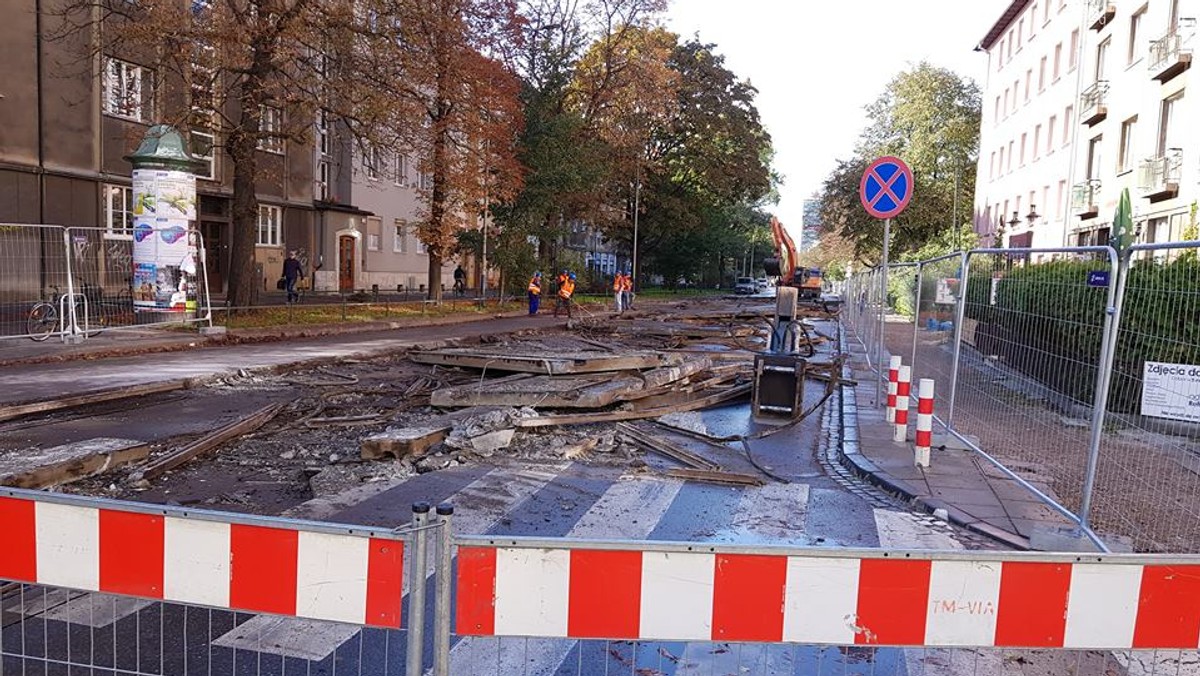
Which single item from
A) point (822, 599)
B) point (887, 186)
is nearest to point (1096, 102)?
point (887, 186)

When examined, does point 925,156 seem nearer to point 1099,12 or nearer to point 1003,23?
point 1003,23

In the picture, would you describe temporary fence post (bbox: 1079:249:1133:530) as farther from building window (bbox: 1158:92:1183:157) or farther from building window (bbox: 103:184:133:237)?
building window (bbox: 103:184:133:237)

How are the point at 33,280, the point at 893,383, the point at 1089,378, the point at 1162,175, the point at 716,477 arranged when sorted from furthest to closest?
1. the point at 1162,175
2. the point at 33,280
3. the point at 893,383
4. the point at 716,477
5. the point at 1089,378

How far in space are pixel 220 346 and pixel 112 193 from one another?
14.1 m

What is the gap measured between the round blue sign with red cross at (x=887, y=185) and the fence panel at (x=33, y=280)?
14169 millimetres

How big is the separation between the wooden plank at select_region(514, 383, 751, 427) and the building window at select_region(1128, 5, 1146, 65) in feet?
84.7

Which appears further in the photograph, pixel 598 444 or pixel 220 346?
pixel 220 346

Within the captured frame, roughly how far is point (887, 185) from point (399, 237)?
39.8m

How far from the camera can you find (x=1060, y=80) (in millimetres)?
39625

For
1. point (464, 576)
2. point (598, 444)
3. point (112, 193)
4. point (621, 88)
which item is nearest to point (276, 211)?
point (112, 193)

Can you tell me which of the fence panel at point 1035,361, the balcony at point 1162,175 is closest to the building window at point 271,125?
the fence panel at point 1035,361

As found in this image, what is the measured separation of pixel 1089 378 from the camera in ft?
20.5

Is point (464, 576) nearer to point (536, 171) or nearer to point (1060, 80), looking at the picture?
point (536, 171)

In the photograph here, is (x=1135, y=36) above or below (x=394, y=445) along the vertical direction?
above
